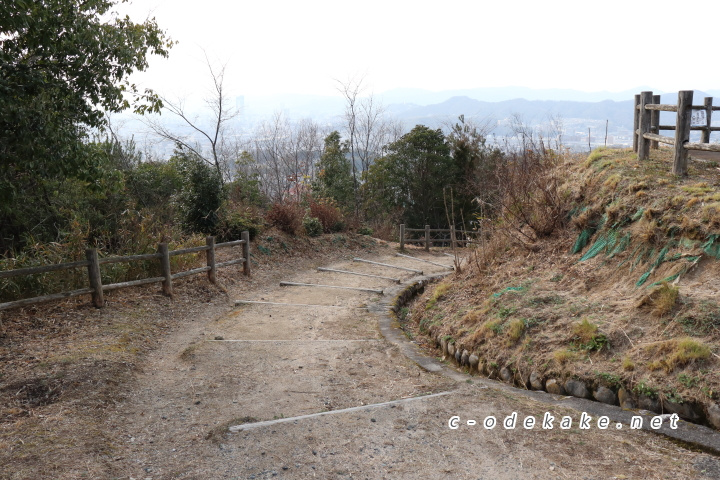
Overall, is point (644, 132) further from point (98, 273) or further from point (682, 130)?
point (98, 273)

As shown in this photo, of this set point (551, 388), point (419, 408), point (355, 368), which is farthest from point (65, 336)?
point (551, 388)

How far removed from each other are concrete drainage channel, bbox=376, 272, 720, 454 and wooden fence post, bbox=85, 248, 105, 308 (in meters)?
4.46

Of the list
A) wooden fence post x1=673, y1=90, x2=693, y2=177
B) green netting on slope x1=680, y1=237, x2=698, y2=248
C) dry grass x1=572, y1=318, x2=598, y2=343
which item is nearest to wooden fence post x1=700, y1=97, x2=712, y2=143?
wooden fence post x1=673, y1=90, x2=693, y2=177

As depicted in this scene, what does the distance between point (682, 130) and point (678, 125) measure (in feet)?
0.31

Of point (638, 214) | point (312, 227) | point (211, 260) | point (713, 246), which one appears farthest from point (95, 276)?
point (312, 227)

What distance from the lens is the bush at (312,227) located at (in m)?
15.4

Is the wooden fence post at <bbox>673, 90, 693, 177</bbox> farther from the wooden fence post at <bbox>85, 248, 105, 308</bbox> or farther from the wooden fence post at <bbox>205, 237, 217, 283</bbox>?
the wooden fence post at <bbox>85, 248, 105, 308</bbox>

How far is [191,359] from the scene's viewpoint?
6.20 metres

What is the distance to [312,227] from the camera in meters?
15.5

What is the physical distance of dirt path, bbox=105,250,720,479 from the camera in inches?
140

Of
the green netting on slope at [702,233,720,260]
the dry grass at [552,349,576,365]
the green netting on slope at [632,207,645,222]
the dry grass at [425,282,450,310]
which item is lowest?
the dry grass at [425,282,450,310]

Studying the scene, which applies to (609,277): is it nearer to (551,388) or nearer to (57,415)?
(551,388)

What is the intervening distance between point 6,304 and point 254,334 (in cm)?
317

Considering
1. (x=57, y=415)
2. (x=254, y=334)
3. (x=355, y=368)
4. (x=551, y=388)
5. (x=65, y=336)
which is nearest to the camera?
(x=57, y=415)
